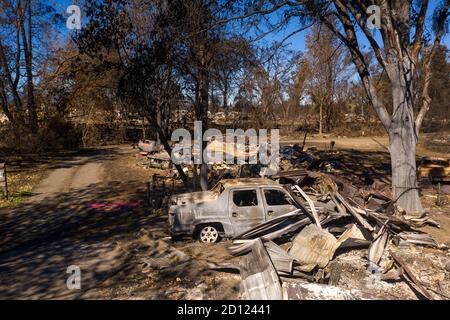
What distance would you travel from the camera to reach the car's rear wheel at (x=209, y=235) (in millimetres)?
7383

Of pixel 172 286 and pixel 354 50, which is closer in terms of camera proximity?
pixel 172 286

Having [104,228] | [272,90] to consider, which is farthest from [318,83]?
[104,228]

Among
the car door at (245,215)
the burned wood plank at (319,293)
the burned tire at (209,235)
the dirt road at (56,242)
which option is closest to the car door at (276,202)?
the car door at (245,215)

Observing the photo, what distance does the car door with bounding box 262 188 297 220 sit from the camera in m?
7.40

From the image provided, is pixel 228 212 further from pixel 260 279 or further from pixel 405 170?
pixel 405 170

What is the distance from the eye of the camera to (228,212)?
7.37 m

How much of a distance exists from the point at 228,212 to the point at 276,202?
1136 mm

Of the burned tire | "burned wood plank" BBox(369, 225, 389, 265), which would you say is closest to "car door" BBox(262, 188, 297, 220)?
the burned tire

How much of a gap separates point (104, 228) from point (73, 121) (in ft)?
74.8

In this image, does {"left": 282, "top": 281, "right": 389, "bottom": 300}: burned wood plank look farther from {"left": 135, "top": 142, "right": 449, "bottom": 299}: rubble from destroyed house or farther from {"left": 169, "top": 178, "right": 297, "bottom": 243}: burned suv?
{"left": 169, "top": 178, "right": 297, "bottom": 243}: burned suv

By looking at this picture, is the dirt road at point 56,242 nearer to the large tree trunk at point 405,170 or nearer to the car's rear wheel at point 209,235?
the car's rear wheel at point 209,235

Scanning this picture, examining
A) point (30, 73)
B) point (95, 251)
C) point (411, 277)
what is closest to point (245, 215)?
point (411, 277)

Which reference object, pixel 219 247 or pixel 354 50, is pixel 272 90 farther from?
pixel 219 247

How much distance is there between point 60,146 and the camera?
26266mm
